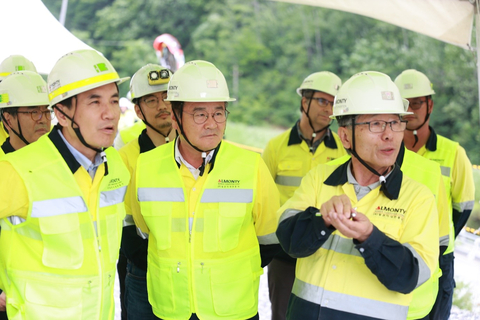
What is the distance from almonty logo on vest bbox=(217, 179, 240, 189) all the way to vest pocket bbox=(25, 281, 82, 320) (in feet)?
3.03

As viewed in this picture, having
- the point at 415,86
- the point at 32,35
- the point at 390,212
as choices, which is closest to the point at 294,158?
the point at 415,86

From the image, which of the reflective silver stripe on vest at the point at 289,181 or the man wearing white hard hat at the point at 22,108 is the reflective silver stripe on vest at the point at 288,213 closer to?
the reflective silver stripe on vest at the point at 289,181

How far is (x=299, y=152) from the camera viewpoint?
184 inches

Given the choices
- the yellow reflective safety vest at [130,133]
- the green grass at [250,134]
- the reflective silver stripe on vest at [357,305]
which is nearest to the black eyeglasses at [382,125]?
the reflective silver stripe on vest at [357,305]

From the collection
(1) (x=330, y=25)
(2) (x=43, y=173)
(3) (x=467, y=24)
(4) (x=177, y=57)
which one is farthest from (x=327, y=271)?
(1) (x=330, y=25)

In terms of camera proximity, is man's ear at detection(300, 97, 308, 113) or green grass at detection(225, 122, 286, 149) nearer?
man's ear at detection(300, 97, 308, 113)

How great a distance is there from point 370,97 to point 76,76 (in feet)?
4.84

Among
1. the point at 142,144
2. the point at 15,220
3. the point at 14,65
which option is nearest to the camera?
the point at 15,220

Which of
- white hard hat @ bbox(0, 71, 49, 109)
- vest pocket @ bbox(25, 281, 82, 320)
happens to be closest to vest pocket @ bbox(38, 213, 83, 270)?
vest pocket @ bbox(25, 281, 82, 320)

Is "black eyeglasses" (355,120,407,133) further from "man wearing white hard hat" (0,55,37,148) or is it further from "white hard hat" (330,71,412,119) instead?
"man wearing white hard hat" (0,55,37,148)

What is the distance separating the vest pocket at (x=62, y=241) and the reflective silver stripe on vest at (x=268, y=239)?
1098mm

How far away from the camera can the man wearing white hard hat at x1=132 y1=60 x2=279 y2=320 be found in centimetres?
298

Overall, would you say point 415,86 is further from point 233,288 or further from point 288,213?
point 233,288

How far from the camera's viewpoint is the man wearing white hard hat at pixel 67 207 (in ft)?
8.44
